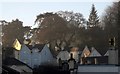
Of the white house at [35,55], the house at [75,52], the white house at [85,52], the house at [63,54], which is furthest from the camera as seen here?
the white house at [85,52]

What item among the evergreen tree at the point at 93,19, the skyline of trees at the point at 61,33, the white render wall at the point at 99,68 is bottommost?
the white render wall at the point at 99,68

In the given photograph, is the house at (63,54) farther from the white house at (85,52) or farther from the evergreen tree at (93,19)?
the evergreen tree at (93,19)

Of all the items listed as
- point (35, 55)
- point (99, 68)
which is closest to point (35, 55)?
point (35, 55)

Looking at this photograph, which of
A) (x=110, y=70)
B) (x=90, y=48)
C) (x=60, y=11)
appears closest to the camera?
(x=110, y=70)

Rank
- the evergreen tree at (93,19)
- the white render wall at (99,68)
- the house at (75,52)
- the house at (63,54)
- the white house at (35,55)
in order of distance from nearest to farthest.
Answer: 1. the white render wall at (99,68)
2. the white house at (35,55)
3. the house at (63,54)
4. the house at (75,52)
5. the evergreen tree at (93,19)

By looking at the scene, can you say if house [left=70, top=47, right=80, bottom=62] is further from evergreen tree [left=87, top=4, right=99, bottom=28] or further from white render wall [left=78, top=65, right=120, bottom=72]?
white render wall [left=78, top=65, right=120, bottom=72]

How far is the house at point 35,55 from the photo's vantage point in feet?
136

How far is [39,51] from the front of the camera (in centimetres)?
4356

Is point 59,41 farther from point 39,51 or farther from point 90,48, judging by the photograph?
point 39,51

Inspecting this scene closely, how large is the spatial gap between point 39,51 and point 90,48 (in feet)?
30.6

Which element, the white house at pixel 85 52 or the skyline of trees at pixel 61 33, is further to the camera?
the skyline of trees at pixel 61 33

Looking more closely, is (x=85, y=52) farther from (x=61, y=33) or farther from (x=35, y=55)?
(x=35, y=55)

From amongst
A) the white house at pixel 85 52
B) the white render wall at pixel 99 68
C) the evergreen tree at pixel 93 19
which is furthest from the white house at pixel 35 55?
the white render wall at pixel 99 68

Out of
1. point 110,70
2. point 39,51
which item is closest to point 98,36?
point 39,51
